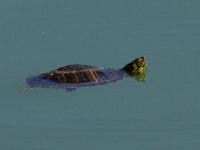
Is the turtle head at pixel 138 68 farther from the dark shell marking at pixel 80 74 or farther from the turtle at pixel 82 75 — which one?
the dark shell marking at pixel 80 74

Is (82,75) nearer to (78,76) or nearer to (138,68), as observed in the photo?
(78,76)

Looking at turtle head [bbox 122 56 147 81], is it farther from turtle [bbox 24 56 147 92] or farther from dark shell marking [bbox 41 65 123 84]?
dark shell marking [bbox 41 65 123 84]

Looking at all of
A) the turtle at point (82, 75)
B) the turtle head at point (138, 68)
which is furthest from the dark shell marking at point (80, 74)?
the turtle head at point (138, 68)

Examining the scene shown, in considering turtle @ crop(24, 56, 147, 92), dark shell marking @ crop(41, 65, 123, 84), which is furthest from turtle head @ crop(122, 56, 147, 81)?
Result: dark shell marking @ crop(41, 65, 123, 84)

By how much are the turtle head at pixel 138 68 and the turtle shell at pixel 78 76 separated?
0.31ft

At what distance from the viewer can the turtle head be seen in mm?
7117

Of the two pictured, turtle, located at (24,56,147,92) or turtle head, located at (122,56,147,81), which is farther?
turtle head, located at (122,56,147,81)

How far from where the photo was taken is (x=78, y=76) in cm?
711

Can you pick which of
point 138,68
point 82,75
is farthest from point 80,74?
point 138,68

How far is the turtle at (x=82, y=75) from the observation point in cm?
700

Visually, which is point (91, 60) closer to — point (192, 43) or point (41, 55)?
point (41, 55)

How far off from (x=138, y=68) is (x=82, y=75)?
472mm

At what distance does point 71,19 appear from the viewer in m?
8.11

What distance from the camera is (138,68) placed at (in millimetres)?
7156
